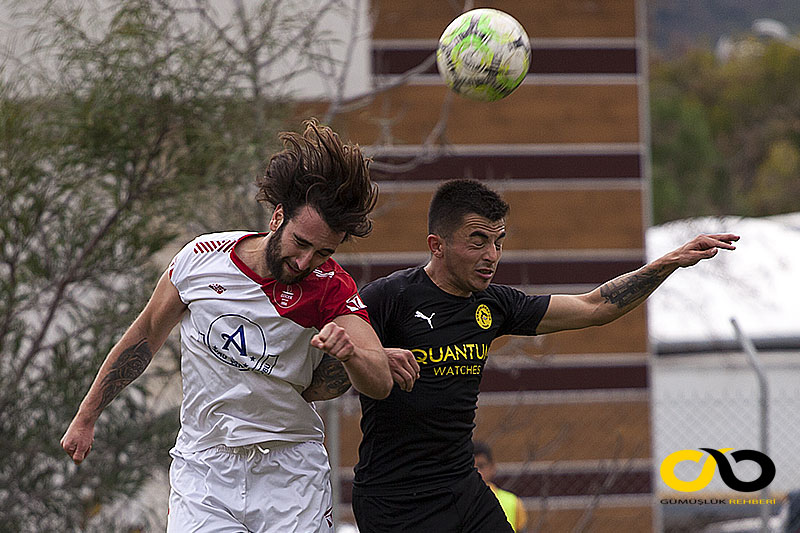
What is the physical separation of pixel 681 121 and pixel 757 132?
22.3 feet

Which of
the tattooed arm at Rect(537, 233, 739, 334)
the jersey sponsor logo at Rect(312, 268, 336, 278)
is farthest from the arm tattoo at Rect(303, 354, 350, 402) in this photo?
the tattooed arm at Rect(537, 233, 739, 334)

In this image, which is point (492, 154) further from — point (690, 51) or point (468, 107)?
point (690, 51)

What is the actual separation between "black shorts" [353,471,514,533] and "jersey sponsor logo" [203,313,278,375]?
0.80m

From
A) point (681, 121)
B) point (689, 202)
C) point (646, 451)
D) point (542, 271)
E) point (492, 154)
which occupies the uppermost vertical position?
point (492, 154)

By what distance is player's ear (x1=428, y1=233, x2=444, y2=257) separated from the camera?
4.61 metres

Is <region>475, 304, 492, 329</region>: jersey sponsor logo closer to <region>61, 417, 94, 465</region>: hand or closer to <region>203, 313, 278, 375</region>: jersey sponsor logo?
<region>203, 313, 278, 375</region>: jersey sponsor logo

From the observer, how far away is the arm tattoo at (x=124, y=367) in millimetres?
4340

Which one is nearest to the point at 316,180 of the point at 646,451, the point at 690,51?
the point at 646,451

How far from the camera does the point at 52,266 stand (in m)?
7.06

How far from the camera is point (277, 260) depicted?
400 cm

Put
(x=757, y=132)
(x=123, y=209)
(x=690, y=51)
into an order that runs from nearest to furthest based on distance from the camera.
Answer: (x=123, y=209), (x=757, y=132), (x=690, y=51)

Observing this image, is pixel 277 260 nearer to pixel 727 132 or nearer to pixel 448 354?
pixel 448 354

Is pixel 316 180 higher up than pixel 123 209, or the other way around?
pixel 316 180

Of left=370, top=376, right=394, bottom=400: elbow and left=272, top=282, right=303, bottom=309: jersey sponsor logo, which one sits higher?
left=272, top=282, right=303, bottom=309: jersey sponsor logo
